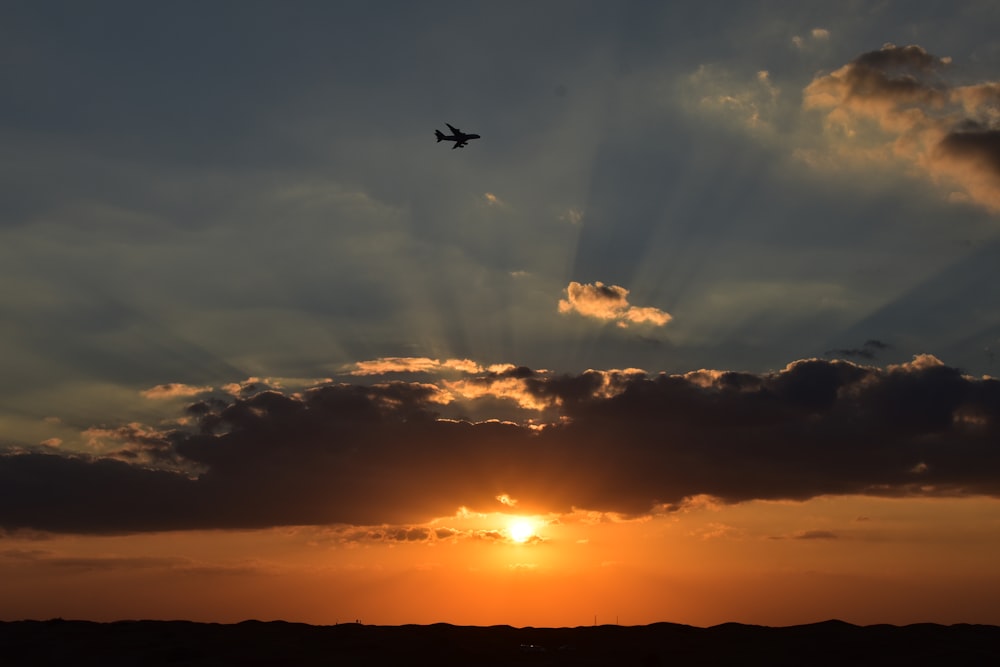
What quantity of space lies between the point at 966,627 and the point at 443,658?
159 ft

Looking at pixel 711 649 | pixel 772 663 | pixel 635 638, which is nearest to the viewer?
pixel 772 663

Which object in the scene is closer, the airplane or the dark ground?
the dark ground

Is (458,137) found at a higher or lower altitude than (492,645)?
higher

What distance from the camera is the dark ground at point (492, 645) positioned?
3022 inches

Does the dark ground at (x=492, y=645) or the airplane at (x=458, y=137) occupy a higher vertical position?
the airplane at (x=458, y=137)

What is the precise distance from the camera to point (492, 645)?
84.1 metres

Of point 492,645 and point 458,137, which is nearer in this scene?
point 492,645

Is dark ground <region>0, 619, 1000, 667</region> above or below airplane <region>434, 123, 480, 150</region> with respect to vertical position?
below

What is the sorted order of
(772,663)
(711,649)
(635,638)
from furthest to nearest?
1. (635,638)
2. (711,649)
3. (772,663)

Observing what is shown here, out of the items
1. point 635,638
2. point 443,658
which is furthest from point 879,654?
point 443,658

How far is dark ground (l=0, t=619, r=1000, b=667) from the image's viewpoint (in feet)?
252

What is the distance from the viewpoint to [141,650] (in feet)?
271

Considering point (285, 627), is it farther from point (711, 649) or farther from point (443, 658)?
point (711, 649)

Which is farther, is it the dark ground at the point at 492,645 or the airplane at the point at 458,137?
the airplane at the point at 458,137
